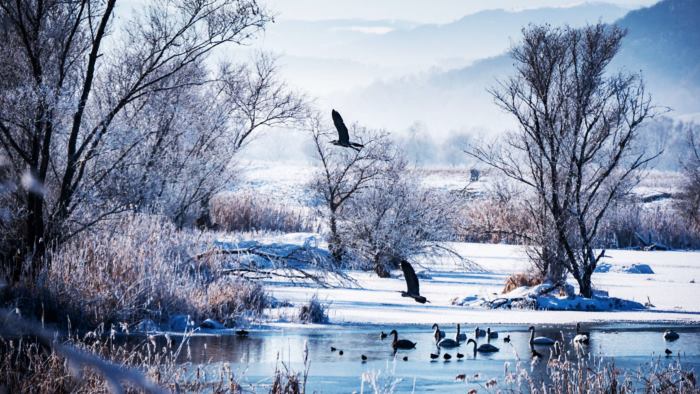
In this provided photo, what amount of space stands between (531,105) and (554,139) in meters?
0.89

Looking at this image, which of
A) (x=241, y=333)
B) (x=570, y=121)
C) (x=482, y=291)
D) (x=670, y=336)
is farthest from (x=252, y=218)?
(x=670, y=336)

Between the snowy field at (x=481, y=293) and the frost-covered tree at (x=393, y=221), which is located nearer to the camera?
the snowy field at (x=481, y=293)

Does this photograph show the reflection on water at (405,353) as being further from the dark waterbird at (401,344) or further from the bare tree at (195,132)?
the bare tree at (195,132)

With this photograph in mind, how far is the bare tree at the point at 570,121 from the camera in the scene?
51.9 feet

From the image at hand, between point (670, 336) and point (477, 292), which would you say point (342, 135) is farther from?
point (477, 292)

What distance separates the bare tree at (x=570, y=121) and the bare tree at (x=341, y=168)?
4.17m

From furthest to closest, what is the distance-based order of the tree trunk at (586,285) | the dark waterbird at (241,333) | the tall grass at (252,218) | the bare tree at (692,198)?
1. the bare tree at (692,198)
2. the tall grass at (252,218)
3. the tree trunk at (586,285)
4. the dark waterbird at (241,333)

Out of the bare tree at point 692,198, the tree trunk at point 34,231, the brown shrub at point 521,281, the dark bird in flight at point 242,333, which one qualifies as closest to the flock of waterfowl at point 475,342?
the dark bird in flight at point 242,333

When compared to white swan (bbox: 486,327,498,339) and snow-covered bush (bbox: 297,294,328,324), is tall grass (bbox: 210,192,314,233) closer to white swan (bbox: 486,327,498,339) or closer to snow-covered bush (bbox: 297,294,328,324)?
snow-covered bush (bbox: 297,294,328,324)

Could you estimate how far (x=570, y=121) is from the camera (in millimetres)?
16344

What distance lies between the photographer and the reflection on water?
27.7 ft

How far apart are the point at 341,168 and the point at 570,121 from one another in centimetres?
633

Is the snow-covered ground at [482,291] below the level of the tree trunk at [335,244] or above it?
below

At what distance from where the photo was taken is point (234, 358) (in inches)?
368
